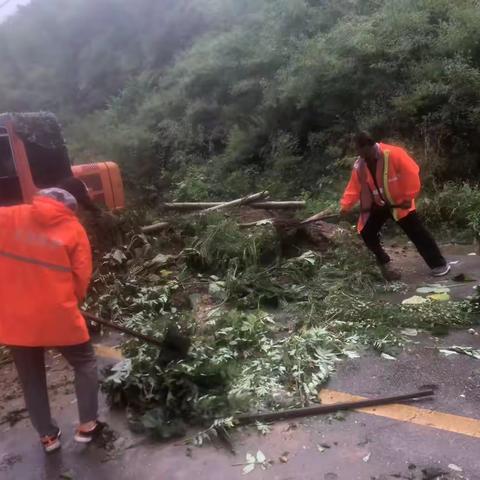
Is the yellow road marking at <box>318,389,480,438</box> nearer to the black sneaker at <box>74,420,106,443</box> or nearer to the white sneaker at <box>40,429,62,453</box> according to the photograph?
the black sneaker at <box>74,420,106,443</box>

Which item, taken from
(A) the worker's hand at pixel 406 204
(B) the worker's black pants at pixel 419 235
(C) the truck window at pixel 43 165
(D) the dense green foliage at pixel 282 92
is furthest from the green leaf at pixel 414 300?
(C) the truck window at pixel 43 165

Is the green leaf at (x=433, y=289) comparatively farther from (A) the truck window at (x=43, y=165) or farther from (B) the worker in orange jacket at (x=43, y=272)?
(A) the truck window at (x=43, y=165)

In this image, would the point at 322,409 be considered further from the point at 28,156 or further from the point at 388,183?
the point at 28,156

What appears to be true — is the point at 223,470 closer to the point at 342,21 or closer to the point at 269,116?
the point at 269,116

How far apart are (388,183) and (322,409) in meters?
2.65

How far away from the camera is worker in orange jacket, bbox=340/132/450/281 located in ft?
17.2

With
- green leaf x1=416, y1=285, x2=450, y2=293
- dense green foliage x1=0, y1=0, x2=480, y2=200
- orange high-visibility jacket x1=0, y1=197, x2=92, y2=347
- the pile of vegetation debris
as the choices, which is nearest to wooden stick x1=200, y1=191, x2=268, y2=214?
the pile of vegetation debris

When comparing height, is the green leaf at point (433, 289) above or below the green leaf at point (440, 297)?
below

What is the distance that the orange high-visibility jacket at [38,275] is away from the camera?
303cm

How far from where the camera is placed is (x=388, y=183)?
17.4 feet

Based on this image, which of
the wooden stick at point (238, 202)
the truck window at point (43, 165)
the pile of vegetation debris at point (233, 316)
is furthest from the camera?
the wooden stick at point (238, 202)

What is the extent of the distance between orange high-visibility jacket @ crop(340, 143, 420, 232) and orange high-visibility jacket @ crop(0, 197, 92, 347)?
125 inches

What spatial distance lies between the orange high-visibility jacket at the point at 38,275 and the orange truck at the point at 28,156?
281 cm

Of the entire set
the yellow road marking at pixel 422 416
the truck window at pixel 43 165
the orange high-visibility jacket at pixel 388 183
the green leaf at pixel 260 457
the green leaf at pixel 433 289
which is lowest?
the green leaf at pixel 433 289
